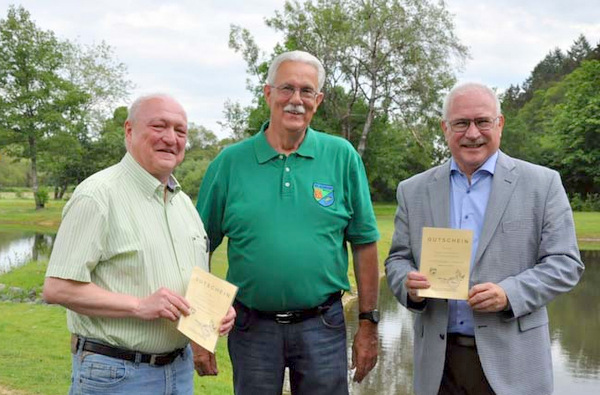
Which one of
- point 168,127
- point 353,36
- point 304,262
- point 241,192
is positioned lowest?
point 304,262

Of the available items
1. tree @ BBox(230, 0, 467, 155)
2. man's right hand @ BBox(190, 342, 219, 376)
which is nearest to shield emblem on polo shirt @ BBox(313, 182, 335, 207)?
man's right hand @ BBox(190, 342, 219, 376)

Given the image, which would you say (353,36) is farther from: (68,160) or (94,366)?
(94,366)

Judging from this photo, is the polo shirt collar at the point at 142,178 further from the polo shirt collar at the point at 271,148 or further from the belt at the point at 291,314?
the belt at the point at 291,314

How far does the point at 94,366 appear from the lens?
9.13 feet

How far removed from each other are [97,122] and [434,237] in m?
44.2

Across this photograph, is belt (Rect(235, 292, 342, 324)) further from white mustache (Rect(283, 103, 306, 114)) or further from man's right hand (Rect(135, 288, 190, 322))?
white mustache (Rect(283, 103, 306, 114))

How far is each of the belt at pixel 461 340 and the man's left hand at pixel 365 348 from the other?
0.66 metres

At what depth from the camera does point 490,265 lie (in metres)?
3.22

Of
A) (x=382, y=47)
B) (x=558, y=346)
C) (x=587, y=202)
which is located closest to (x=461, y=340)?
(x=558, y=346)

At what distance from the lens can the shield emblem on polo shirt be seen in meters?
3.64

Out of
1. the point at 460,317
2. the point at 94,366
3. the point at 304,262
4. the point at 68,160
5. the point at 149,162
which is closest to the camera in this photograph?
the point at 94,366

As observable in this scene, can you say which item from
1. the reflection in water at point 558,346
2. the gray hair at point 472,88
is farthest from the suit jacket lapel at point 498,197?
the reflection in water at point 558,346

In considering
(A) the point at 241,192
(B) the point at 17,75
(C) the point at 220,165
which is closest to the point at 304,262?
(A) the point at 241,192

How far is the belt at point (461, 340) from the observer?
328 centimetres
